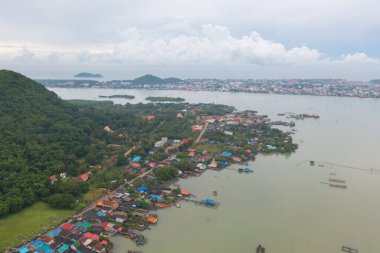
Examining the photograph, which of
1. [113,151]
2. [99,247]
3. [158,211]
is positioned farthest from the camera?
[113,151]

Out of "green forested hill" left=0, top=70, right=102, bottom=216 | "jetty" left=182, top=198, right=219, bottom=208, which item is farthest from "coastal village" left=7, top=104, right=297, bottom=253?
"green forested hill" left=0, top=70, right=102, bottom=216

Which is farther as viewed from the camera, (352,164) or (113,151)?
(113,151)

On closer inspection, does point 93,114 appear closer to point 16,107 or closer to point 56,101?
point 56,101

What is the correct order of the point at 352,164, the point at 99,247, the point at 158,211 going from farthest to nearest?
the point at 352,164
the point at 158,211
the point at 99,247

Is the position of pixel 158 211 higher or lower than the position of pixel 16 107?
lower

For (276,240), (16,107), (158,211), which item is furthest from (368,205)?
(16,107)

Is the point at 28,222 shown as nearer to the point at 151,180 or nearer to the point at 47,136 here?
the point at 151,180

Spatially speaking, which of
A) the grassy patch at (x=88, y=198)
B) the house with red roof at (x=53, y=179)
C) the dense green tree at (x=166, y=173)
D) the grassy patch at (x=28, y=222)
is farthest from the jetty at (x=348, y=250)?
the house with red roof at (x=53, y=179)

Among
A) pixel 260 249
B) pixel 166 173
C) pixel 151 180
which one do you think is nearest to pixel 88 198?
pixel 151 180
